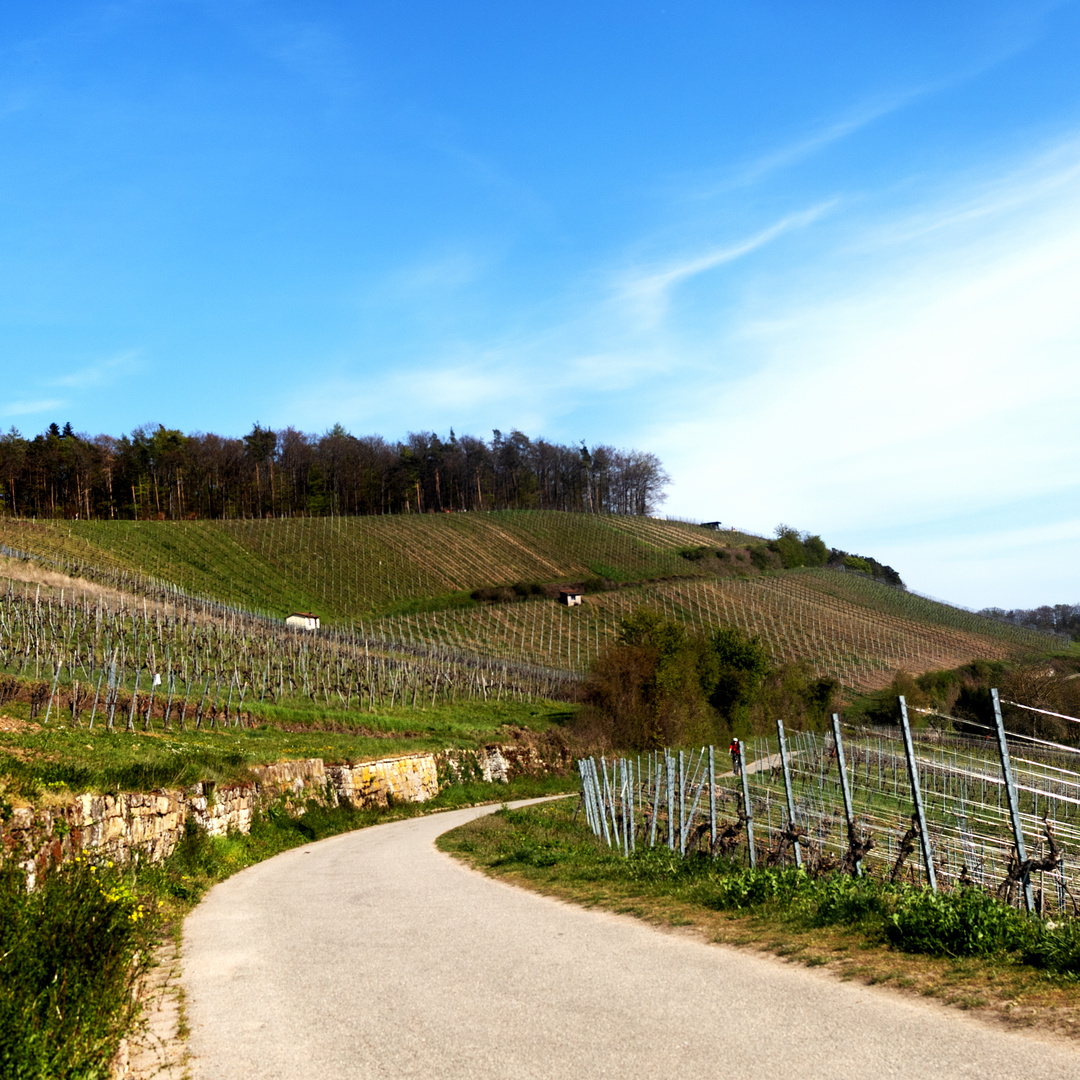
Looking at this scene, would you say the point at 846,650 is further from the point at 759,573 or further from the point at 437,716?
the point at 437,716

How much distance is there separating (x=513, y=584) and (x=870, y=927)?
Result: 247ft

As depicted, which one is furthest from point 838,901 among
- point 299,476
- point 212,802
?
point 299,476

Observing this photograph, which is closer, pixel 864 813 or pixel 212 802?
pixel 212 802

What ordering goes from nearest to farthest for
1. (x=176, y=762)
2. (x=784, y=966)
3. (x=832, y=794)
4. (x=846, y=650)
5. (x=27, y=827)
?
(x=784, y=966), (x=27, y=827), (x=176, y=762), (x=832, y=794), (x=846, y=650)

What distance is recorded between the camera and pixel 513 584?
83000 mm

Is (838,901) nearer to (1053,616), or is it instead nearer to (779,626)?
(779,626)

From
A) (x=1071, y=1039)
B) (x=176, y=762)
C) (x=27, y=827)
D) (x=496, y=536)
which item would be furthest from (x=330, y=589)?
(x=1071, y=1039)

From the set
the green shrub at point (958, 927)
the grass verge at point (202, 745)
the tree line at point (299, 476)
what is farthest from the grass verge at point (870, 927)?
the tree line at point (299, 476)

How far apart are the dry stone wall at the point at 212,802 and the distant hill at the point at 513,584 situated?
3326 centimetres

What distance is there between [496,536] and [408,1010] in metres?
95.1

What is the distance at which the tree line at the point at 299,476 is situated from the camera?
315 ft

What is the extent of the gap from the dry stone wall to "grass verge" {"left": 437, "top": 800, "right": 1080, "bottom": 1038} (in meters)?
5.20

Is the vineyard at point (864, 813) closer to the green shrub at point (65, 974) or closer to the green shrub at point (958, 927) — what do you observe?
the green shrub at point (958, 927)

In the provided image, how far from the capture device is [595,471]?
142000 mm
